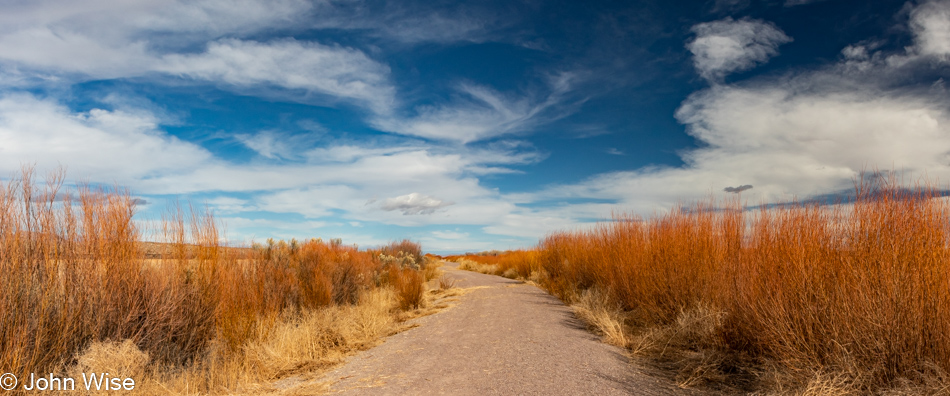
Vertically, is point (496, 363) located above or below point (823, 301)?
below

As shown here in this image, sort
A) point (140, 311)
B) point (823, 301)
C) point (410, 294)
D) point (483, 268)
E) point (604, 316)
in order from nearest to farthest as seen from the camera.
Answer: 1. point (823, 301)
2. point (140, 311)
3. point (604, 316)
4. point (410, 294)
5. point (483, 268)

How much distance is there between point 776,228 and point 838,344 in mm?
1642

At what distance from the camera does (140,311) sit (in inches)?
219

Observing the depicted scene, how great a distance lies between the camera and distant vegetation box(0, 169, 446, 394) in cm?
445

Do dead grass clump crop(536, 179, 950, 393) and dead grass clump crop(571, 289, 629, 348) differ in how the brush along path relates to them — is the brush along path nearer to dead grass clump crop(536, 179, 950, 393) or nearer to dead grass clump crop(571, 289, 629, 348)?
dead grass clump crop(571, 289, 629, 348)

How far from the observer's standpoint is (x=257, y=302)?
6676mm

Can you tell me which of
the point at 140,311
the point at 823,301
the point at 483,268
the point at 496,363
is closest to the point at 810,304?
the point at 823,301

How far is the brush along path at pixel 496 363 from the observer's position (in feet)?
15.7

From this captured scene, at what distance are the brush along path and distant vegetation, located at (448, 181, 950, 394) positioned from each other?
69cm

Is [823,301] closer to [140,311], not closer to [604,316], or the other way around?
[604,316]

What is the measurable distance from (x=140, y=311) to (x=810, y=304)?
803 centimetres

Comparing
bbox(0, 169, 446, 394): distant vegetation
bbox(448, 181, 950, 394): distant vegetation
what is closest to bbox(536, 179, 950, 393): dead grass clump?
bbox(448, 181, 950, 394): distant vegetation

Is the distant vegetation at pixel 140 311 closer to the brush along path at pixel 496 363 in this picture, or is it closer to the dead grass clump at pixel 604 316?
the brush along path at pixel 496 363

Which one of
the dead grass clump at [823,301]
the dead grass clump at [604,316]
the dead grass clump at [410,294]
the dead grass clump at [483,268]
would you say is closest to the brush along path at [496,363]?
the dead grass clump at [604,316]
